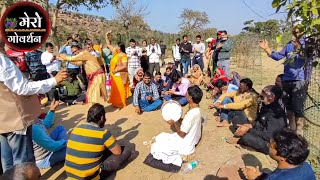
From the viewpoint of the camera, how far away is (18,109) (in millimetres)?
2820

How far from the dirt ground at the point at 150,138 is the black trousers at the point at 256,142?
0.33ft

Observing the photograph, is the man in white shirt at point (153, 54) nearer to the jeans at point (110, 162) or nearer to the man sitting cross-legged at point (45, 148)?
the man sitting cross-legged at point (45, 148)

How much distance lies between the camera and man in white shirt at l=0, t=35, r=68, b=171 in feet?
8.59

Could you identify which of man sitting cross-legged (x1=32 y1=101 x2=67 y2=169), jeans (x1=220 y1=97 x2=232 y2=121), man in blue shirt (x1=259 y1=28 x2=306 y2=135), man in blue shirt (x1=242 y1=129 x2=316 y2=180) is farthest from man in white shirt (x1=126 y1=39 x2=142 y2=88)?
man in blue shirt (x1=242 y1=129 x2=316 y2=180)

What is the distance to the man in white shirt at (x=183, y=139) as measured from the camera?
3949 millimetres

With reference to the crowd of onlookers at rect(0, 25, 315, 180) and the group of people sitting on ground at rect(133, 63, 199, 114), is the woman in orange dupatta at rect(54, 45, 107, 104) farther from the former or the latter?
the group of people sitting on ground at rect(133, 63, 199, 114)

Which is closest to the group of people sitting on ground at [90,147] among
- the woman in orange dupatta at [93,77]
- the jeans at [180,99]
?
the woman in orange dupatta at [93,77]

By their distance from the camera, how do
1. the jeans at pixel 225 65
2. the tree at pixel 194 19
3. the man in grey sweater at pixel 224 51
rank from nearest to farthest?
1. the man in grey sweater at pixel 224 51
2. the jeans at pixel 225 65
3. the tree at pixel 194 19

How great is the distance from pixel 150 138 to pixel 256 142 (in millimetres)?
1882

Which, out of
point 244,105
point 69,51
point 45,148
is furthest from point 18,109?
point 69,51

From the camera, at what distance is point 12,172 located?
1978 mm

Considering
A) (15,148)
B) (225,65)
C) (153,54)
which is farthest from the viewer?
(153,54)

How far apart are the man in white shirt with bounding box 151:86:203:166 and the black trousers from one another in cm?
81

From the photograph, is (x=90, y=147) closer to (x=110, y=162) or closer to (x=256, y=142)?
(x=110, y=162)
